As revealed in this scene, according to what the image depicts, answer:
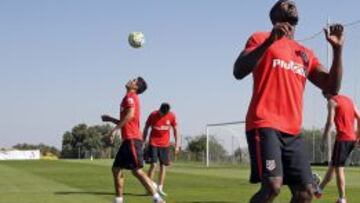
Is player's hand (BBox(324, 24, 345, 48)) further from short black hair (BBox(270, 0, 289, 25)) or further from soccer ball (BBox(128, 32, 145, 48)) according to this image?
soccer ball (BBox(128, 32, 145, 48))

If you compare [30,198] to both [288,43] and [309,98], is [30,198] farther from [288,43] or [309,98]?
[309,98]

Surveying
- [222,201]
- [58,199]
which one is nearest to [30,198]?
[58,199]

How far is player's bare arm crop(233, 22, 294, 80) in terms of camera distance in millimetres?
5523

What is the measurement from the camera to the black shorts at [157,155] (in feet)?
53.7

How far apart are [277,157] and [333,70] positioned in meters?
0.85

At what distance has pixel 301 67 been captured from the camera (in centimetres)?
637

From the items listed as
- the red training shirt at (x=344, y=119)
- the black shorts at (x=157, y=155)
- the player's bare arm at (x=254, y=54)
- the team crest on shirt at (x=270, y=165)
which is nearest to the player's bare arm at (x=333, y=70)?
the player's bare arm at (x=254, y=54)

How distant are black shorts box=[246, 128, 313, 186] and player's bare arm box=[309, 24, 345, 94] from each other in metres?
0.51

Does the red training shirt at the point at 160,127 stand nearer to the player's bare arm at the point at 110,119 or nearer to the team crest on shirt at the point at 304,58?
the player's bare arm at the point at 110,119

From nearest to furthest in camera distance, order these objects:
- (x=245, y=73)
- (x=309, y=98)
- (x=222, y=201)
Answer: (x=245, y=73), (x=222, y=201), (x=309, y=98)

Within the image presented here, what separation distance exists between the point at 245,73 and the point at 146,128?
10945 millimetres

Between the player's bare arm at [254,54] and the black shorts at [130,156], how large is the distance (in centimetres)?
694

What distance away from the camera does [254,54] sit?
5727 millimetres

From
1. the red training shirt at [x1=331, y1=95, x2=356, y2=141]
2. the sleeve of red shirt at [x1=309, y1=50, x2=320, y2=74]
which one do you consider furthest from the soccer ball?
the sleeve of red shirt at [x1=309, y1=50, x2=320, y2=74]
